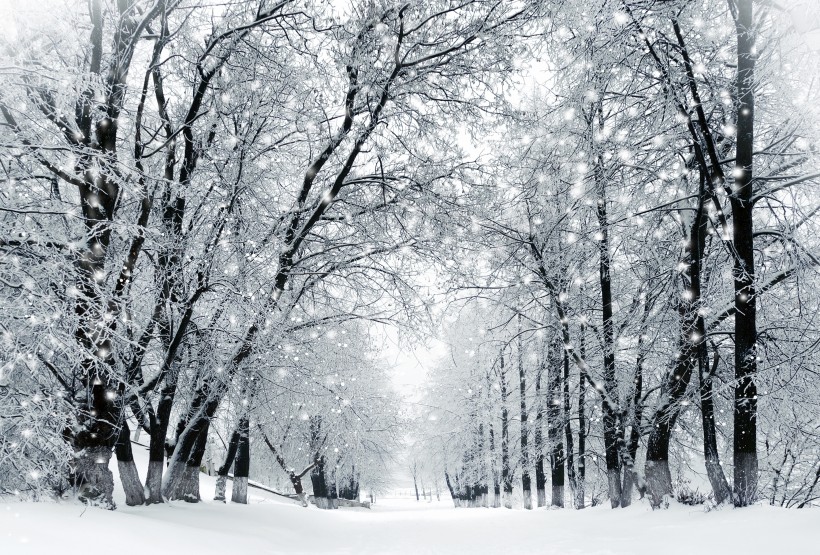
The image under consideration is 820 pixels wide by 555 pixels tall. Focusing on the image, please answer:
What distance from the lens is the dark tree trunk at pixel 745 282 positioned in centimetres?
616

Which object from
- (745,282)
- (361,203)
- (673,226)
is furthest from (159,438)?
(673,226)

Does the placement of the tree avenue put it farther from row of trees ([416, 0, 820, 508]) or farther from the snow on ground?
the snow on ground

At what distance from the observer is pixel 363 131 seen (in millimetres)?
6965

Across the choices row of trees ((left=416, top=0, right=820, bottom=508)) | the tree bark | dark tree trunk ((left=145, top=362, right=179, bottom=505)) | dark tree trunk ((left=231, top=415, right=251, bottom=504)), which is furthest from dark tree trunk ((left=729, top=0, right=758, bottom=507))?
A: dark tree trunk ((left=231, top=415, right=251, bottom=504))

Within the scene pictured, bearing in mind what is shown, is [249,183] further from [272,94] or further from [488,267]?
[488,267]

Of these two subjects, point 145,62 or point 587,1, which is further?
point 145,62

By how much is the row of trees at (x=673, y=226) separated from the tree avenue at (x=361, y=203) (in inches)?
2.6

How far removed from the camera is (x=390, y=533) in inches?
412

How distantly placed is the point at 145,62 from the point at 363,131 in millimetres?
3797

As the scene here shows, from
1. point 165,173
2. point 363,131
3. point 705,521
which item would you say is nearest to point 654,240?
point 705,521

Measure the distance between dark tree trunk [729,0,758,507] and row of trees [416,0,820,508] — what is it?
2 cm

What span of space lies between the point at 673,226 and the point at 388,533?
Answer: 347 inches

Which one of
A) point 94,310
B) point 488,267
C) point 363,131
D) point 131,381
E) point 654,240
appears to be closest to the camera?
point 94,310

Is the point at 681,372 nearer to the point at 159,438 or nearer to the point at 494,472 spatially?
the point at 159,438
